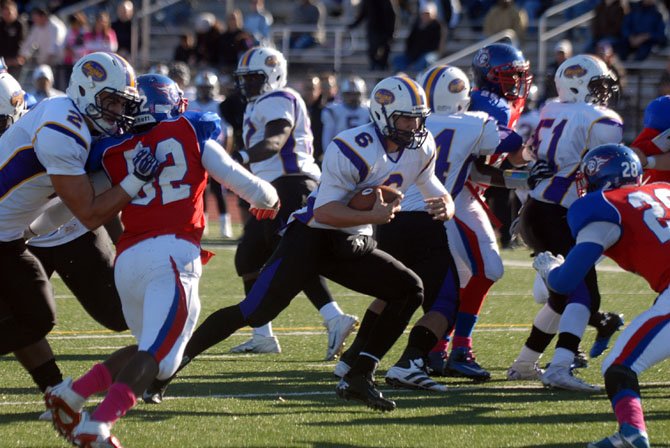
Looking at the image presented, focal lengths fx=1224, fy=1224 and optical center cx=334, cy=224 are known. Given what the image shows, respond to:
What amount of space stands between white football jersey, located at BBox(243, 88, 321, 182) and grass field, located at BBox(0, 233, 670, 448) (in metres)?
1.04

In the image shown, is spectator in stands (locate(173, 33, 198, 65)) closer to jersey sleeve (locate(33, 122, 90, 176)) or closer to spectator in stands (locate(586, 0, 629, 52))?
spectator in stands (locate(586, 0, 629, 52))

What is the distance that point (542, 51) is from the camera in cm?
1620

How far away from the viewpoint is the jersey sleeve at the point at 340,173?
17.6 ft

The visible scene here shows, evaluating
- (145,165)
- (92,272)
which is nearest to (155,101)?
(145,165)

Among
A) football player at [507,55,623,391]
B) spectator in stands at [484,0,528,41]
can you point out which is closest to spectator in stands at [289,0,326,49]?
spectator in stands at [484,0,528,41]

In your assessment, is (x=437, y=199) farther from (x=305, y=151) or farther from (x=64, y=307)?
(x=64, y=307)

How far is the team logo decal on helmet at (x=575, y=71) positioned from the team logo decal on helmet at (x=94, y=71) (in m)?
2.81

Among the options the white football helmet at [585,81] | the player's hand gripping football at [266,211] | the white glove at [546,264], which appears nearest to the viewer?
the white glove at [546,264]

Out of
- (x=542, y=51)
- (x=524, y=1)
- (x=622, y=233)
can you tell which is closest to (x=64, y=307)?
(x=622, y=233)

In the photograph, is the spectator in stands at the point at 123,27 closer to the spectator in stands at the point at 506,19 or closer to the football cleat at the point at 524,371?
the spectator in stands at the point at 506,19

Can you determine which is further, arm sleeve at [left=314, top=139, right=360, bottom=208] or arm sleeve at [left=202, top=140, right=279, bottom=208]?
arm sleeve at [left=314, top=139, right=360, bottom=208]

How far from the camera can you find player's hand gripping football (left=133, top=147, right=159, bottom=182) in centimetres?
462

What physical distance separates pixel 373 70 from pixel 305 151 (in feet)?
32.0

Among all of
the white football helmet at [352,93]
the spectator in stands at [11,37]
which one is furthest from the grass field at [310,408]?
the spectator in stands at [11,37]
